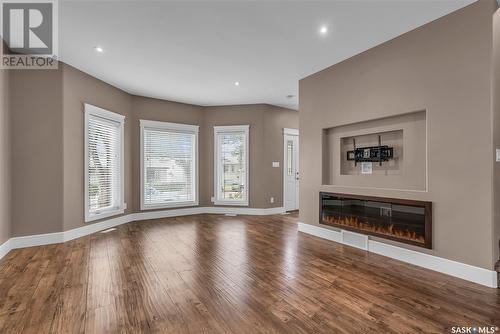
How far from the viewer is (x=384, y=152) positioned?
356 centimetres

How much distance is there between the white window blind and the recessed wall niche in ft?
14.0

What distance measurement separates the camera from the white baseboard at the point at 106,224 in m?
3.84

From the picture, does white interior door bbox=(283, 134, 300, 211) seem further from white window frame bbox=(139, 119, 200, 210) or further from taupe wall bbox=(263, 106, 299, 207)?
white window frame bbox=(139, 119, 200, 210)

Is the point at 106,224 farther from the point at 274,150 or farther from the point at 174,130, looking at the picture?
the point at 274,150

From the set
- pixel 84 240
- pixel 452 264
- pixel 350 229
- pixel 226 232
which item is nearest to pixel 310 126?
pixel 350 229

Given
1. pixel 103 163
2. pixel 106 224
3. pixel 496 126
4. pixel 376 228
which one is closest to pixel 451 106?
pixel 496 126

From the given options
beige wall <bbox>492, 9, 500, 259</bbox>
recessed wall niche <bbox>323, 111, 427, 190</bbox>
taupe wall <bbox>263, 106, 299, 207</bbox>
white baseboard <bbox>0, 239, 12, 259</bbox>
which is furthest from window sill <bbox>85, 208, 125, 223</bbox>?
beige wall <bbox>492, 9, 500, 259</bbox>

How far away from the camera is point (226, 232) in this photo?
15.7 ft

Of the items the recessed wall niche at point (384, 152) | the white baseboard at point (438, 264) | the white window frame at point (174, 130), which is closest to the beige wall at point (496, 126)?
the white baseboard at point (438, 264)

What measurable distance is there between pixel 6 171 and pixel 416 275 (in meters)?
5.57

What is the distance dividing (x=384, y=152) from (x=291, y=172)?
3.67 metres

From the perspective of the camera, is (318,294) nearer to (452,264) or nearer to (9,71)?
(452,264)

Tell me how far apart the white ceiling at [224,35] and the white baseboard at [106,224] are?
2.83 metres

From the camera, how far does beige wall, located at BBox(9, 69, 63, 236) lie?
383 cm
